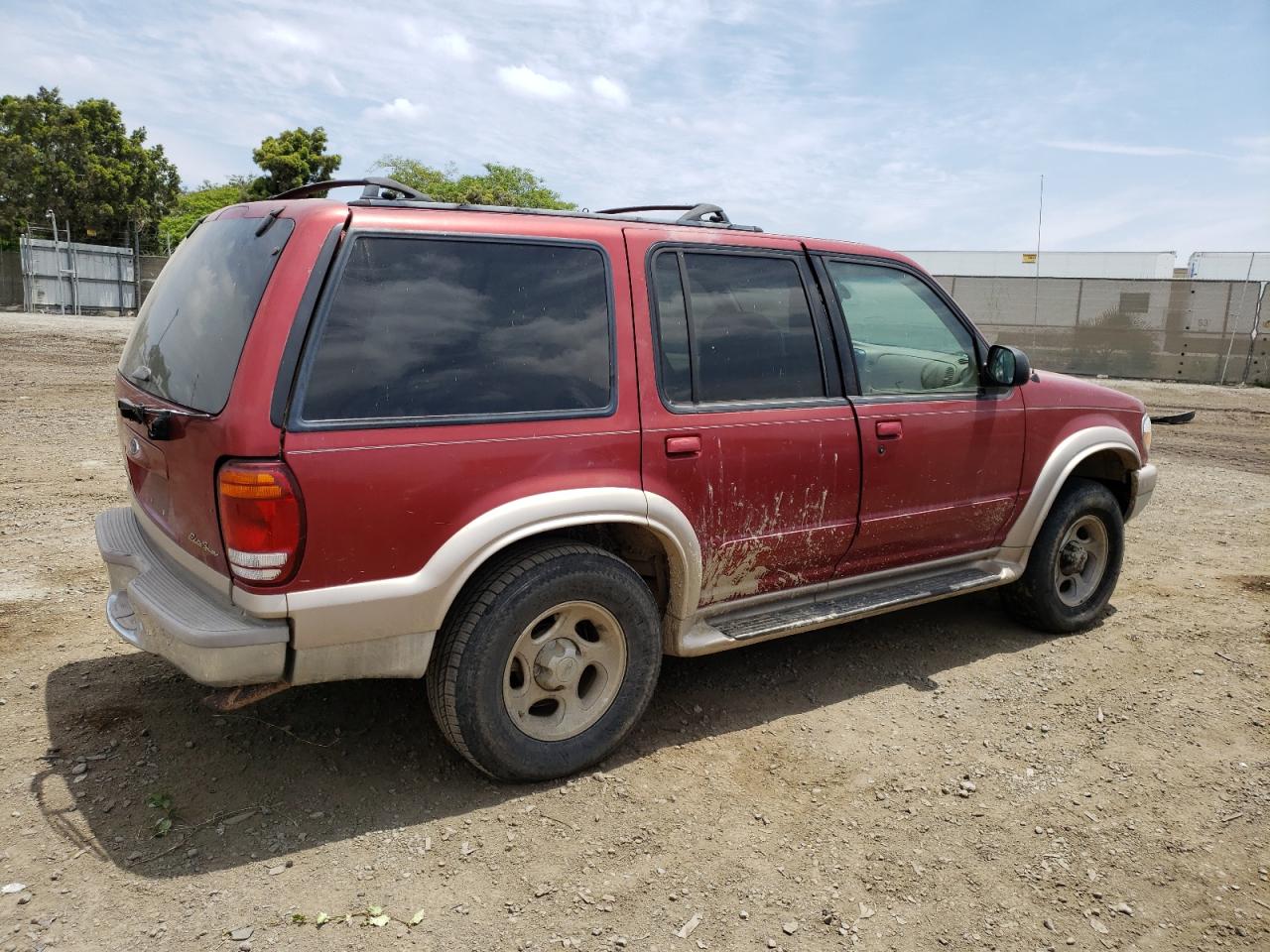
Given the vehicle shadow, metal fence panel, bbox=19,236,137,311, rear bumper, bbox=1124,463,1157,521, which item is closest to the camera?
the vehicle shadow

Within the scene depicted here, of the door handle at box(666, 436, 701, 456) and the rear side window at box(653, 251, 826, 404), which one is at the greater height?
the rear side window at box(653, 251, 826, 404)

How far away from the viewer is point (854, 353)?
4039 mm

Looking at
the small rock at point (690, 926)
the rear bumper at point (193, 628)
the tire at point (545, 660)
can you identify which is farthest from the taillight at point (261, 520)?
the small rock at point (690, 926)

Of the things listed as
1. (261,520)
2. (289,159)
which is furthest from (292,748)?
(289,159)

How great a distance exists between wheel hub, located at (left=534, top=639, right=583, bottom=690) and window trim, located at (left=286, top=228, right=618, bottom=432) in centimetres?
80

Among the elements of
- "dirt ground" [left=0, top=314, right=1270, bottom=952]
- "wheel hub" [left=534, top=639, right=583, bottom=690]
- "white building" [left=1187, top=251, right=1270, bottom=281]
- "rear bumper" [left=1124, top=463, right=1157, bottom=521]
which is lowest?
"dirt ground" [left=0, top=314, right=1270, bottom=952]

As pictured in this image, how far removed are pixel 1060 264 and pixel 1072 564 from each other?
20.4 metres

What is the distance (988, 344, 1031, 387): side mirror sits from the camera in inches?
171

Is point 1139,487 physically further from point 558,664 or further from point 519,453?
point 519,453

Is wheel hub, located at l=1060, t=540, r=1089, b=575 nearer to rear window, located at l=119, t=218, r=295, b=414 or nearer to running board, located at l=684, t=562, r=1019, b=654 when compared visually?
running board, located at l=684, t=562, r=1019, b=654

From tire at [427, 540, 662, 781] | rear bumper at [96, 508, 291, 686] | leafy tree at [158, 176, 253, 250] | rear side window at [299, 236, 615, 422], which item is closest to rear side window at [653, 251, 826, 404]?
rear side window at [299, 236, 615, 422]

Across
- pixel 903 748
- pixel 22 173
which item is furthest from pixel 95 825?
pixel 22 173

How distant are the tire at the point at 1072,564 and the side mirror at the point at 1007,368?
833 millimetres

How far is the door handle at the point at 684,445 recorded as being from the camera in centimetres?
338
